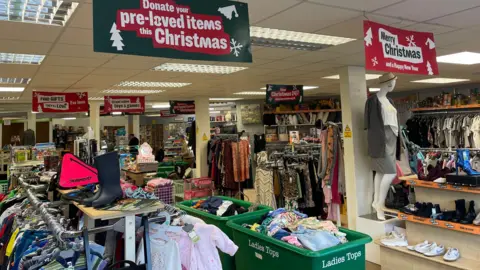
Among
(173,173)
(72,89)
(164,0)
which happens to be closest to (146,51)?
(164,0)

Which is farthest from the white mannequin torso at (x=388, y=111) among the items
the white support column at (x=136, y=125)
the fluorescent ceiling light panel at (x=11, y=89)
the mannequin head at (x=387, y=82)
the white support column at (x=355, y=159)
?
the white support column at (x=136, y=125)

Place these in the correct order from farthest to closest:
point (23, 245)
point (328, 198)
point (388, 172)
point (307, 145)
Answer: point (307, 145) → point (328, 198) → point (388, 172) → point (23, 245)

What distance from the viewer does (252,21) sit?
127 inches

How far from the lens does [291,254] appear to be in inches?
96.7

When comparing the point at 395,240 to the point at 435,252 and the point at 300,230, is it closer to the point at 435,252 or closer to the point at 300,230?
the point at 435,252

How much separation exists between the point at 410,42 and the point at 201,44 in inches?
80.3

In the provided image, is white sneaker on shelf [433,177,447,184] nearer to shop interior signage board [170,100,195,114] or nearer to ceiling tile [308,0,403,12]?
ceiling tile [308,0,403,12]

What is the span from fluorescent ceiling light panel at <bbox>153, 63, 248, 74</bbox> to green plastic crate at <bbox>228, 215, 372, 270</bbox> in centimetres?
318

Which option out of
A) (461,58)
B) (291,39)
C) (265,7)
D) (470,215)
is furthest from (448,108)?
(265,7)

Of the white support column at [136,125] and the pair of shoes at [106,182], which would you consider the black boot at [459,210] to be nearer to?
the pair of shoes at [106,182]

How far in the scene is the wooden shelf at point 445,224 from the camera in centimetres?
335

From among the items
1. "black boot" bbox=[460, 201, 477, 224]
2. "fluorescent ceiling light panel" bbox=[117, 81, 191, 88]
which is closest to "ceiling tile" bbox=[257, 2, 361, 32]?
"black boot" bbox=[460, 201, 477, 224]

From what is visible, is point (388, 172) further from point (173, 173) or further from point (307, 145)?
point (173, 173)

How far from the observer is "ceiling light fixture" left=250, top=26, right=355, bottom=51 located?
12.2 ft
